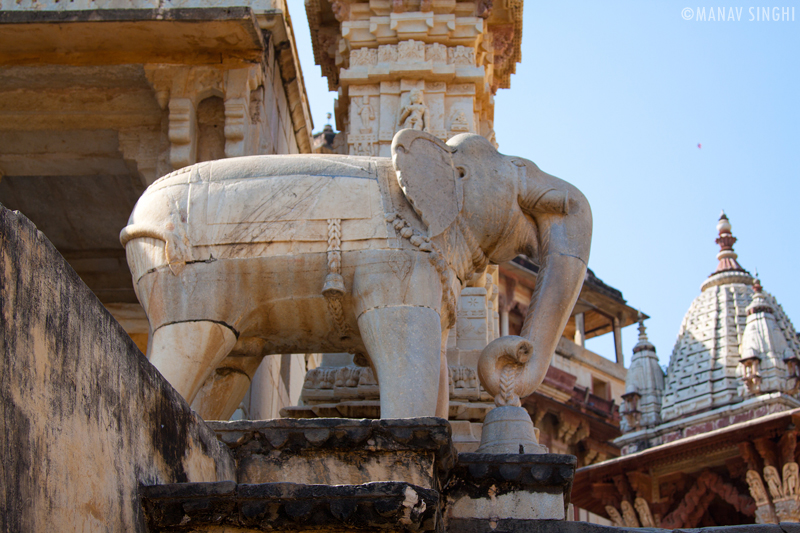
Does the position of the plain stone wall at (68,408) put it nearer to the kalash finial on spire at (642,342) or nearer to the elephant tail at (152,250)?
the elephant tail at (152,250)

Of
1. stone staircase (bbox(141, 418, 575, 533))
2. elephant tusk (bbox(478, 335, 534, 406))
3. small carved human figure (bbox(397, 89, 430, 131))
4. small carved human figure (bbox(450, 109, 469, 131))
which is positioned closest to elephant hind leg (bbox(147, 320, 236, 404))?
stone staircase (bbox(141, 418, 575, 533))

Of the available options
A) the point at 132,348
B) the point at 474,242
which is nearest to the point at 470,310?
the point at 474,242

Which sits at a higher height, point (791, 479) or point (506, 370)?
point (791, 479)

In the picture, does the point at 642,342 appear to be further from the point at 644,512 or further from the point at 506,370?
the point at 506,370

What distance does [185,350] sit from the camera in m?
5.84

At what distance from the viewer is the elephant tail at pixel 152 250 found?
593cm

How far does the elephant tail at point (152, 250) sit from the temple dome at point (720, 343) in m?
22.0

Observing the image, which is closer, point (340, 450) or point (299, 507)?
point (299, 507)

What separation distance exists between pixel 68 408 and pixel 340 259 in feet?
7.66

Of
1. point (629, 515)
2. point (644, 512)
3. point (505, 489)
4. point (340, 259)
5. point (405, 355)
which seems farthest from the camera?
point (629, 515)

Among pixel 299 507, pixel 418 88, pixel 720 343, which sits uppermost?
pixel 720 343

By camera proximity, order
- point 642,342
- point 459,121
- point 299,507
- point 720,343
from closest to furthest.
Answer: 1. point 299,507
2. point 459,121
3. point 720,343
4. point 642,342

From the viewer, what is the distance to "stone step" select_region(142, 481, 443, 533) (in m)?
4.17

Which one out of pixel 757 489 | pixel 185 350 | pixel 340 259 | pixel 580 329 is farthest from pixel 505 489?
pixel 580 329
